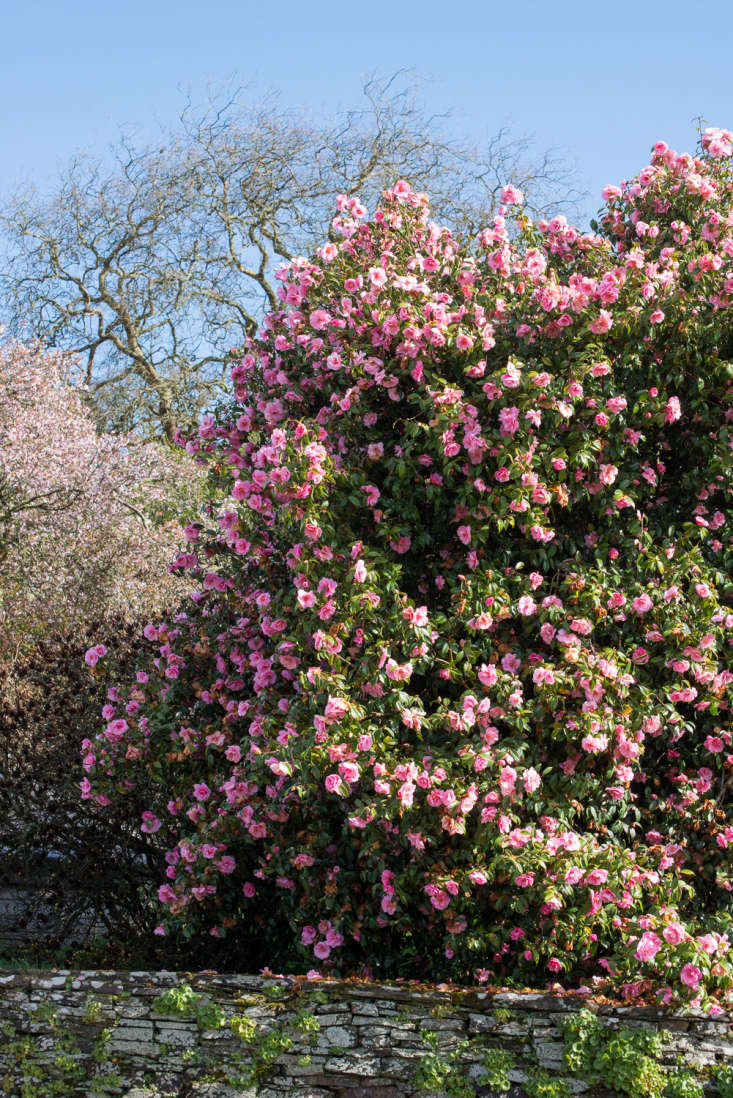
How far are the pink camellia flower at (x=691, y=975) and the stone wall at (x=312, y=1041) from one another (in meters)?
0.16

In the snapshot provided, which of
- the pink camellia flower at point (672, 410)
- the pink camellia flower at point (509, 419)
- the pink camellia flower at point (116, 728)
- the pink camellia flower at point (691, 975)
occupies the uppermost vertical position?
the pink camellia flower at point (672, 410)

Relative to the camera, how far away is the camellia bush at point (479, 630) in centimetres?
458

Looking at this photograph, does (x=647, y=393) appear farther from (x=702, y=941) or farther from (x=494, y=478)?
(x=702, y=941)

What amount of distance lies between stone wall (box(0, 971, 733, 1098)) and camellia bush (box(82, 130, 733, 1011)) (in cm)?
24

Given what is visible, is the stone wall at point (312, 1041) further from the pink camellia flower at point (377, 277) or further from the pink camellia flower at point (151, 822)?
the pink camellia flower at point (377, 277)

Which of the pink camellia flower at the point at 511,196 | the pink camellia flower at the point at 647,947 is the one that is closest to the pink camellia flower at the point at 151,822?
the pink camellia flower at the point at 647,947

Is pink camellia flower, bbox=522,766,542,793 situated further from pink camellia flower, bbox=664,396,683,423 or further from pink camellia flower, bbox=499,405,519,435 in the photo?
pink camellia flower, bbox=664,396,683,423

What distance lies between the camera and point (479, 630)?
485 cm

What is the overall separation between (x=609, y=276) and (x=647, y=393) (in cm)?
55

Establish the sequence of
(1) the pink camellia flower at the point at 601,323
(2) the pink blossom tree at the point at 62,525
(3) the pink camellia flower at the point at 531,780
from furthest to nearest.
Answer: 1. (2) the pink blossom tree at the point at 62,525
2. (1) the pink camellia flower at the point at 601,323
3. (3) the pink camellia flower at the point at 531,780

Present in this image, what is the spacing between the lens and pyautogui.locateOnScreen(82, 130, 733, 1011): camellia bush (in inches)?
180

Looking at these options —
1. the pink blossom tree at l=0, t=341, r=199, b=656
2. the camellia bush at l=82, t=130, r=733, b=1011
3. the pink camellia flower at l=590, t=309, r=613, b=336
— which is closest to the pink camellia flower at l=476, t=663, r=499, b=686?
the camellia bush at l=82, t=130, r=733, b=1011

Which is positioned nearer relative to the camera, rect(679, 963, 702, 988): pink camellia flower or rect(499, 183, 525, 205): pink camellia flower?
rect(679, 963, 702, 988): pink camellia flower

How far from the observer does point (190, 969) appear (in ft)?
18.8
